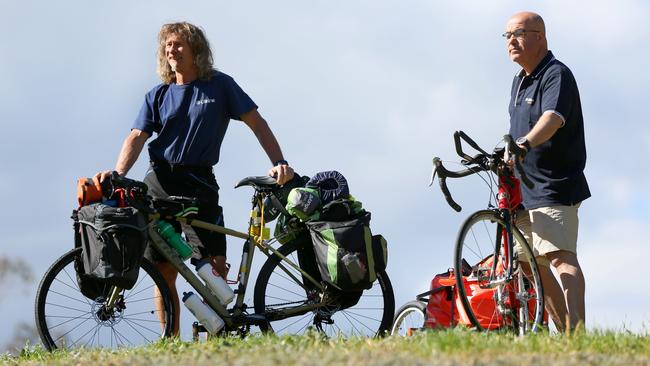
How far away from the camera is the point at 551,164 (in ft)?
28.6

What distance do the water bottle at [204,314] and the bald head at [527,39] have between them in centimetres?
312

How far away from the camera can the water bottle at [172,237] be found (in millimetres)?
9188

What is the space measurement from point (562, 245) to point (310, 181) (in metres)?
2.19

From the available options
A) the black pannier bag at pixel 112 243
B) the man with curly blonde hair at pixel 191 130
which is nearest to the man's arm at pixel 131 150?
the man with curly blonde hair at pixel 191 130

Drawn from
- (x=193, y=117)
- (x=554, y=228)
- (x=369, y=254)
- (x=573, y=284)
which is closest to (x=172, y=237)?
(x=193, y=117)

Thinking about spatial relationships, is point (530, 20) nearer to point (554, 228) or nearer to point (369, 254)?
point (554, 228)

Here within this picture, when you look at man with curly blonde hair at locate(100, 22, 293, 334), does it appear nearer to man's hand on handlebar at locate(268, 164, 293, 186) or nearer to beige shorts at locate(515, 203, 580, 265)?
man's hand on handlebar at locate(268, 164, 293, 186)

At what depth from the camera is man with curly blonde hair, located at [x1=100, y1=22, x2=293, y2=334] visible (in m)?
9.36

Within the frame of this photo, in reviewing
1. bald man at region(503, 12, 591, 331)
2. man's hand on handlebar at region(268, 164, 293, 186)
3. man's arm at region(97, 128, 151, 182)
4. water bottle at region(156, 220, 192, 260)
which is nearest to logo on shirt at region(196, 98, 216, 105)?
Answer: man's arm at region(97, 128, 151, 182)

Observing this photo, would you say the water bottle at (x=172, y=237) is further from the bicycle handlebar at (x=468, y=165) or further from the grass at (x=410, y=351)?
the bicycle handlebar at (x=468, y=165)

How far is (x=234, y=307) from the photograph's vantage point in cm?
941

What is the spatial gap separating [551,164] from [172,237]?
3.05 m

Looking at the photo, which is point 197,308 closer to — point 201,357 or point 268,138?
point 268,138

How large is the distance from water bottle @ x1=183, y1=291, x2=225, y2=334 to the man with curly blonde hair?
14cm
